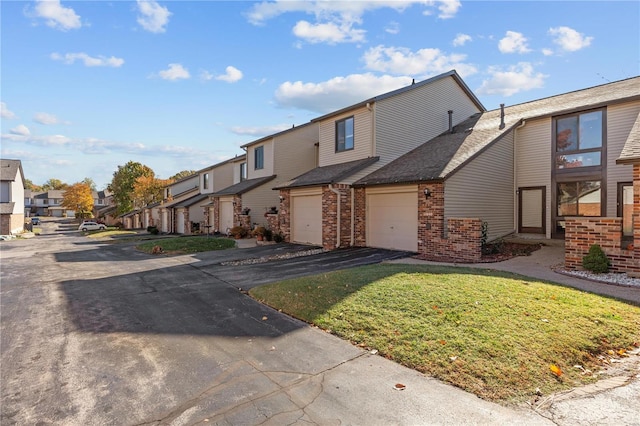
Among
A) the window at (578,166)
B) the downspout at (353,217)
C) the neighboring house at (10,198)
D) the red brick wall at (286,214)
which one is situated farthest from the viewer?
the neighboring house at (10,198)

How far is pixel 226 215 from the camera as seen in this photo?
24.4 meters

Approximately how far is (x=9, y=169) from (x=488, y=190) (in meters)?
46.0

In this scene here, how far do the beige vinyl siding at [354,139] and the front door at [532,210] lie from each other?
6.98 metres

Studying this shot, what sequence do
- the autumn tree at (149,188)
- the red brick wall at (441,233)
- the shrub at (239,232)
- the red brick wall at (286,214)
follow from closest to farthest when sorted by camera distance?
the red brick wall at (441,233), the red brick wall at (286,214), the shrub at (239,232), the autumn tree at (149,188)

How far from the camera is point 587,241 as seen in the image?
899 cm

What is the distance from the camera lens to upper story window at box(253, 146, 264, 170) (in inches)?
915

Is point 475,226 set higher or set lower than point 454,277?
higher

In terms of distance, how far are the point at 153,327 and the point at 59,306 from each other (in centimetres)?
290

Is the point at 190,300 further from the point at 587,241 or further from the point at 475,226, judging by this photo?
the point at 587,241

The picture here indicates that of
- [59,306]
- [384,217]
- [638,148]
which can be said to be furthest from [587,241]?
[59,306]

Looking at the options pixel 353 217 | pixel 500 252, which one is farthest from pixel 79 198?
pixel 500 252

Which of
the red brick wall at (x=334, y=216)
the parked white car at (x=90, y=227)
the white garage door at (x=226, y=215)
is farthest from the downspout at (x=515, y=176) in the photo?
the parked white car at (x=90, y=227)

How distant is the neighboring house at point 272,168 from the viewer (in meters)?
21.5

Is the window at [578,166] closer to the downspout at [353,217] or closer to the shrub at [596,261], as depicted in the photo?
the shrub at [596,261]
